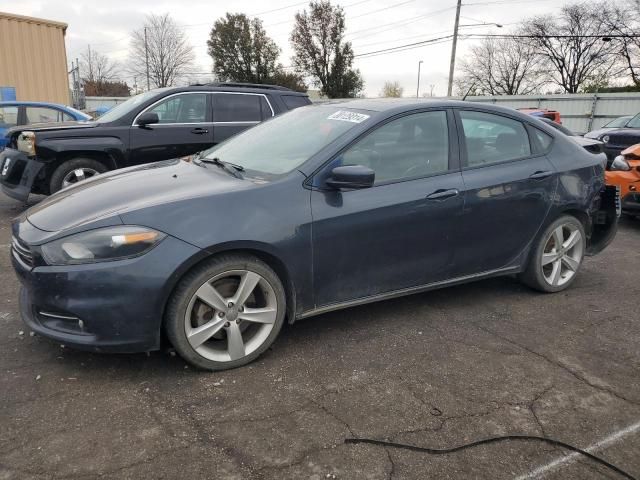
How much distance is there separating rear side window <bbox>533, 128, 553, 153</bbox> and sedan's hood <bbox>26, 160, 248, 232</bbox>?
8.09 ft

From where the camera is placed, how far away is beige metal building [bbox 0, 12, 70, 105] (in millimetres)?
15273

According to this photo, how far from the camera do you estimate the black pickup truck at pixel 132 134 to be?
21.7ft

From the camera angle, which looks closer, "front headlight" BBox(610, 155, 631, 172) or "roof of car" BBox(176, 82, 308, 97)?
"front headlight" BBox(610, 155, 631, 172)

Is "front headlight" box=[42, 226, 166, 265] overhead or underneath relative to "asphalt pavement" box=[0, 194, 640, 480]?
overhead

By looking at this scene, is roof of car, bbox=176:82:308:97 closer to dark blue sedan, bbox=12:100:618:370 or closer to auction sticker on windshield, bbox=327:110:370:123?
dark blue sedan, bbox=12:100:618:370

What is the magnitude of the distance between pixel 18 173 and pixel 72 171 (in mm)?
713

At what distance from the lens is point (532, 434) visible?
252 cm

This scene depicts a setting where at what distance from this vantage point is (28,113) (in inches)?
407

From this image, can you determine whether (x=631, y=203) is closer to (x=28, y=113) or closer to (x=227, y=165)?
(x=227, y=165)

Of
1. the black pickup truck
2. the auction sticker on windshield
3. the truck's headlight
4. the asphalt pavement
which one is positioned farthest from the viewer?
the black pickup truck

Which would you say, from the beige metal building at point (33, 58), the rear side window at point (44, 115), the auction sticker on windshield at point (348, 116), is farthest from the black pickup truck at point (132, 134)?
the beige metal building at point (33, 58)

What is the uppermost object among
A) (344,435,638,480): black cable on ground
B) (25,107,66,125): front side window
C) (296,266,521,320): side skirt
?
(25,107,66,125): front side window

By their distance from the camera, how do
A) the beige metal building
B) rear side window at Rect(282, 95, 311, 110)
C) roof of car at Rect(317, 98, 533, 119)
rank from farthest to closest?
1. the beige metal building
2. rear side window at Rect(282, 95, 311, 110)
3. roof of car at Rect(317, 98, 533, 119)

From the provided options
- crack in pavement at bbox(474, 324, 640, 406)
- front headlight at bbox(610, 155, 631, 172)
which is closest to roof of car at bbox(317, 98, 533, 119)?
crack in pavement at bbox(474, 324, 640, 406)
